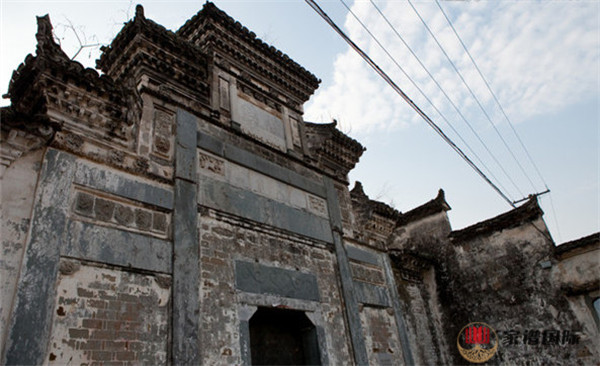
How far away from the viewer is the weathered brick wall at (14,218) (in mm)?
3381

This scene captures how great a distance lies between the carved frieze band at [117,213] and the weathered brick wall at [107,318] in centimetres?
53

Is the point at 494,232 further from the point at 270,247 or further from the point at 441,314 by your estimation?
the point at 270,247

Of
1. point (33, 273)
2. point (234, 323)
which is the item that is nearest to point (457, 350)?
point (234, 323)

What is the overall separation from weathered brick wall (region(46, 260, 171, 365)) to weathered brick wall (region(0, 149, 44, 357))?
37 centimetres

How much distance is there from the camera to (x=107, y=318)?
12.7 ft

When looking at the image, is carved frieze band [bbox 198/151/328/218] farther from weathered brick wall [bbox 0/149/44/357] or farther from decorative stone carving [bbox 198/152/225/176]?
weathered brick wall [bbox 0/149/44/357]

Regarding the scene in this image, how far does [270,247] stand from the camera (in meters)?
5.88

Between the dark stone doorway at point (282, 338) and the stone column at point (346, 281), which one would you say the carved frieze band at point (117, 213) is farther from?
the stone column at point (346, 281)

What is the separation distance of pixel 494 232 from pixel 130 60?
9659 mm

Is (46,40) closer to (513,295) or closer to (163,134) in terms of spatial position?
(163,134)

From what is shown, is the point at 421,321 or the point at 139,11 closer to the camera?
the point at 139,11

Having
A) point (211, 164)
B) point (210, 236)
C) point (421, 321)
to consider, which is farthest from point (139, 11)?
point (421, 321)

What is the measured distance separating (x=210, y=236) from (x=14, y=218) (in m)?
2.14

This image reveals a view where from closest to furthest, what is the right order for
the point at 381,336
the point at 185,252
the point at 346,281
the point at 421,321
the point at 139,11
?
the point at 185,252, the point at 139,11, the point at 346,281, the point at 381,336, the point at 421,321
